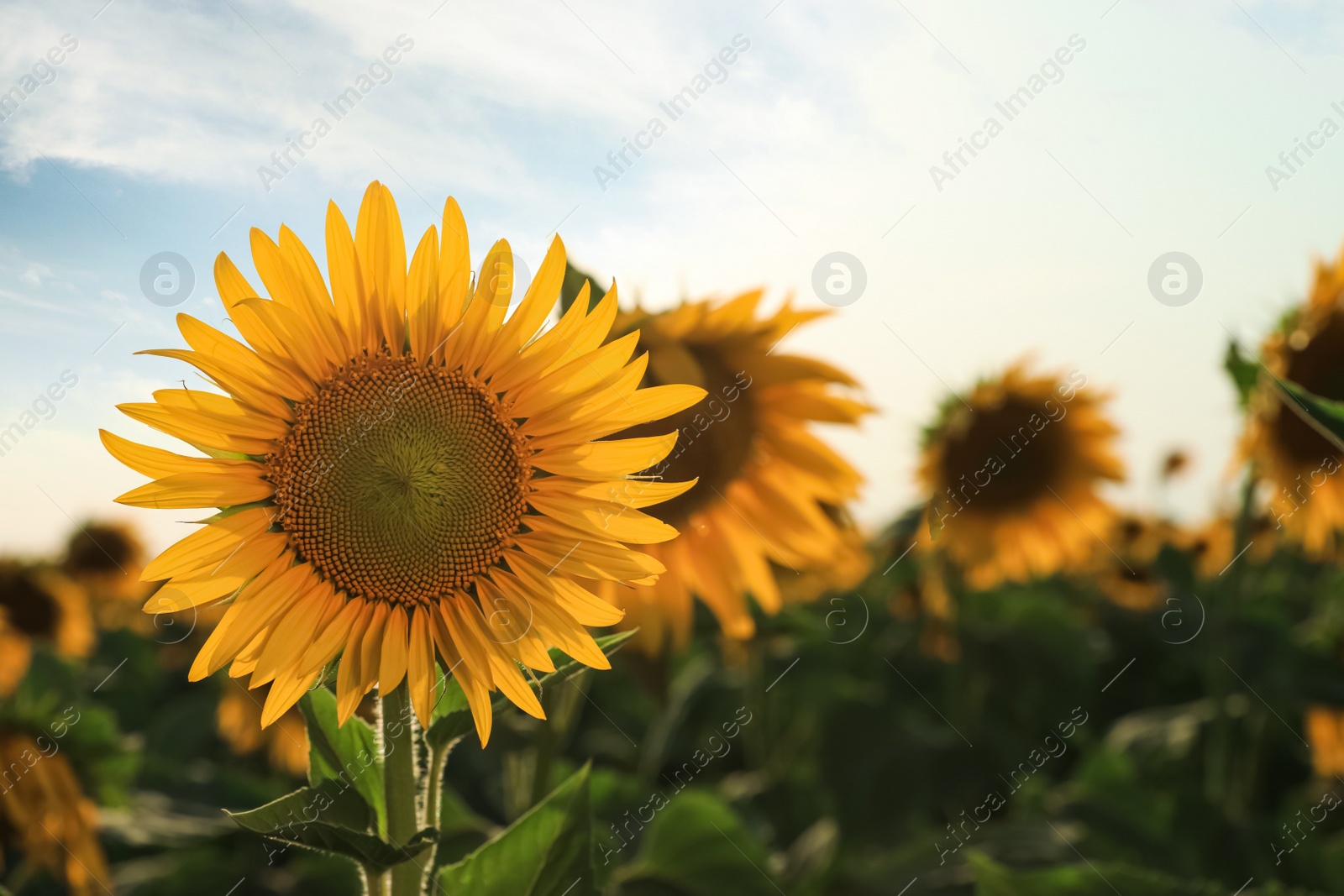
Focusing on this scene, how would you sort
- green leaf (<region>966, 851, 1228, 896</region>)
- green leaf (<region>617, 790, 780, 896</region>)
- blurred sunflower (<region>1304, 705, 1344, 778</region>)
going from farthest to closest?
blurred sunflower (<region>1304, 705, 1344, 778</region>), green leaf (<region>617, 790, 780, 896</region>), green leaf (<region>966, 851, 1228, 896</region>)

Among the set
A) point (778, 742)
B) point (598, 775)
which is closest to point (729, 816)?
point (598, 775)

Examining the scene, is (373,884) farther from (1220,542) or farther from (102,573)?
(102,573)

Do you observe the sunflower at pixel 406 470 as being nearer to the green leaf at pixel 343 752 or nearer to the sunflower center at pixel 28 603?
the green leaf at pixel 343 752

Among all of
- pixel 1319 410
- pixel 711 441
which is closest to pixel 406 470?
pixel 1319 410

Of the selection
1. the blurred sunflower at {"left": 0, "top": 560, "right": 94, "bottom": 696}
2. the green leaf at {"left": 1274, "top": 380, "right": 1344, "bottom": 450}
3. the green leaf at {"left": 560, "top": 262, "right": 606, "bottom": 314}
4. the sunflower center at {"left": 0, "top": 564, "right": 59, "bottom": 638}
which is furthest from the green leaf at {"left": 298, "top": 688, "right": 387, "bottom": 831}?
the sunflower center at {"left": 0, "top": 564, "right": 59, "bottom": 638}

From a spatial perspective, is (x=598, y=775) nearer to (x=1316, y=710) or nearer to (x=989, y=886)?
(x=989, y=886)

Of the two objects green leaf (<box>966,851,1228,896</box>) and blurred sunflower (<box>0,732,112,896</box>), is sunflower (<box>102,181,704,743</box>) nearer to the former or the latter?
green leaf (<box>966,851,1228,896</box>)
